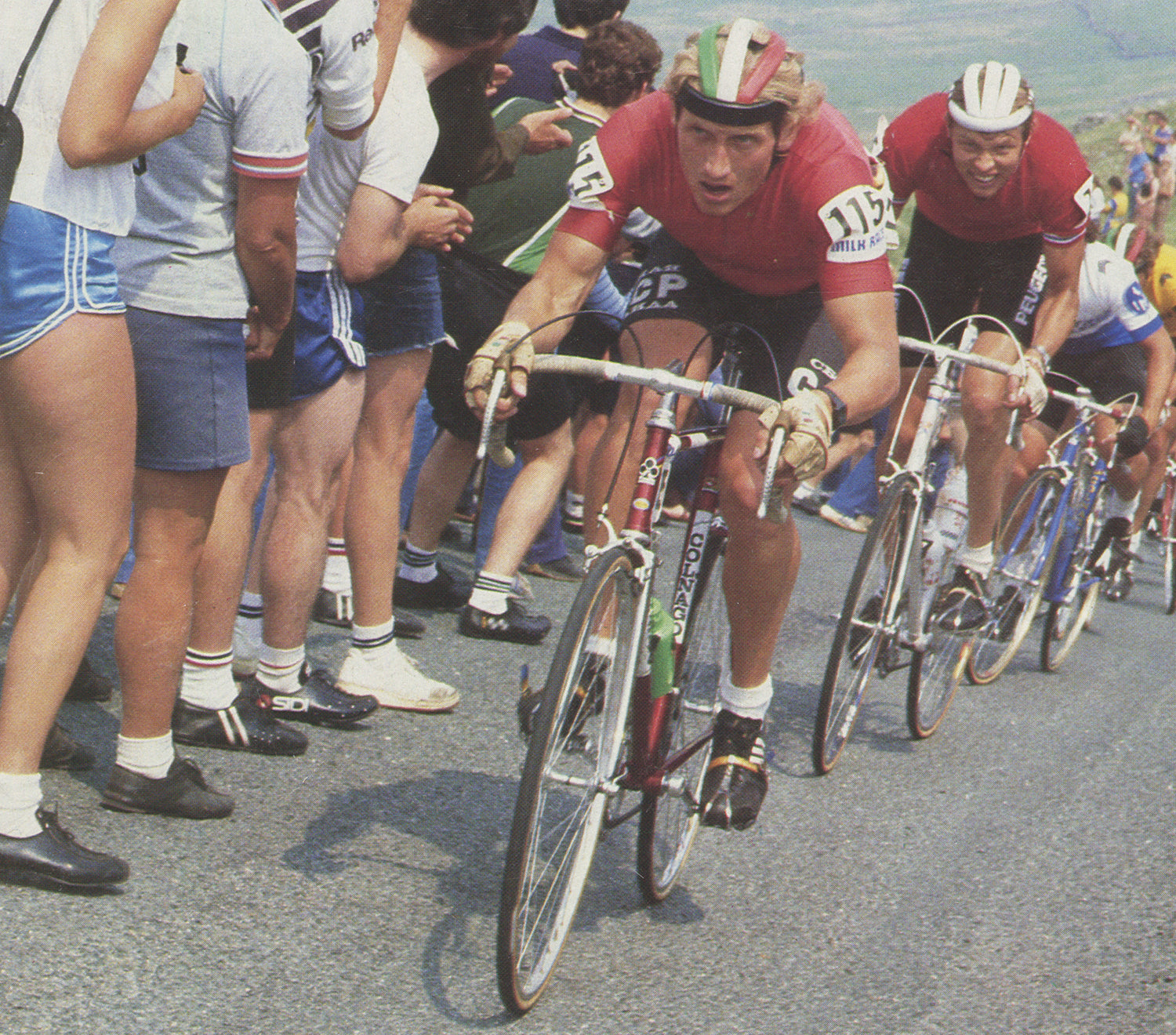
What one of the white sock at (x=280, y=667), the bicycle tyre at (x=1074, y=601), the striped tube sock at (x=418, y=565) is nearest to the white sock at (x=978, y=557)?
the bicycle tyre at (x=1074, y=601)

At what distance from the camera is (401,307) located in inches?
191

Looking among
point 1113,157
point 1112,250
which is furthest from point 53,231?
point 1113,157

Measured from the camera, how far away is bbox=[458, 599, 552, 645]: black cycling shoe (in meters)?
6.04

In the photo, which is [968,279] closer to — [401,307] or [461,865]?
[401,307]

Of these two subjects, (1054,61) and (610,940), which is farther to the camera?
(1054,61)

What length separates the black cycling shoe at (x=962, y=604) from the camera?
6.07 m

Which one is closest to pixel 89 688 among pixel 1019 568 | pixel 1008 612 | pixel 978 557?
pixel 978 557

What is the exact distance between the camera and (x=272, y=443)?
4422 mm

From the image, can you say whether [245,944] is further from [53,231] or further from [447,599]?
[447,599]

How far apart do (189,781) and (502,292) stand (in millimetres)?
2612

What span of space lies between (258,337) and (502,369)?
2.87 ft

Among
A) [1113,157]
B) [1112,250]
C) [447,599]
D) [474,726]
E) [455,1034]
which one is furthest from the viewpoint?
[1113,157]

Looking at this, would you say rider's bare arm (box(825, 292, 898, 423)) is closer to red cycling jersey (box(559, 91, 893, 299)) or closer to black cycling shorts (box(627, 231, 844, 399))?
red cycling jersey (box(559, 91, 893, 299))

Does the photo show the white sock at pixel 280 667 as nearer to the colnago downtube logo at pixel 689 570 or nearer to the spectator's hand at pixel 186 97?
the colnago downtube logo at pixel 689 570
